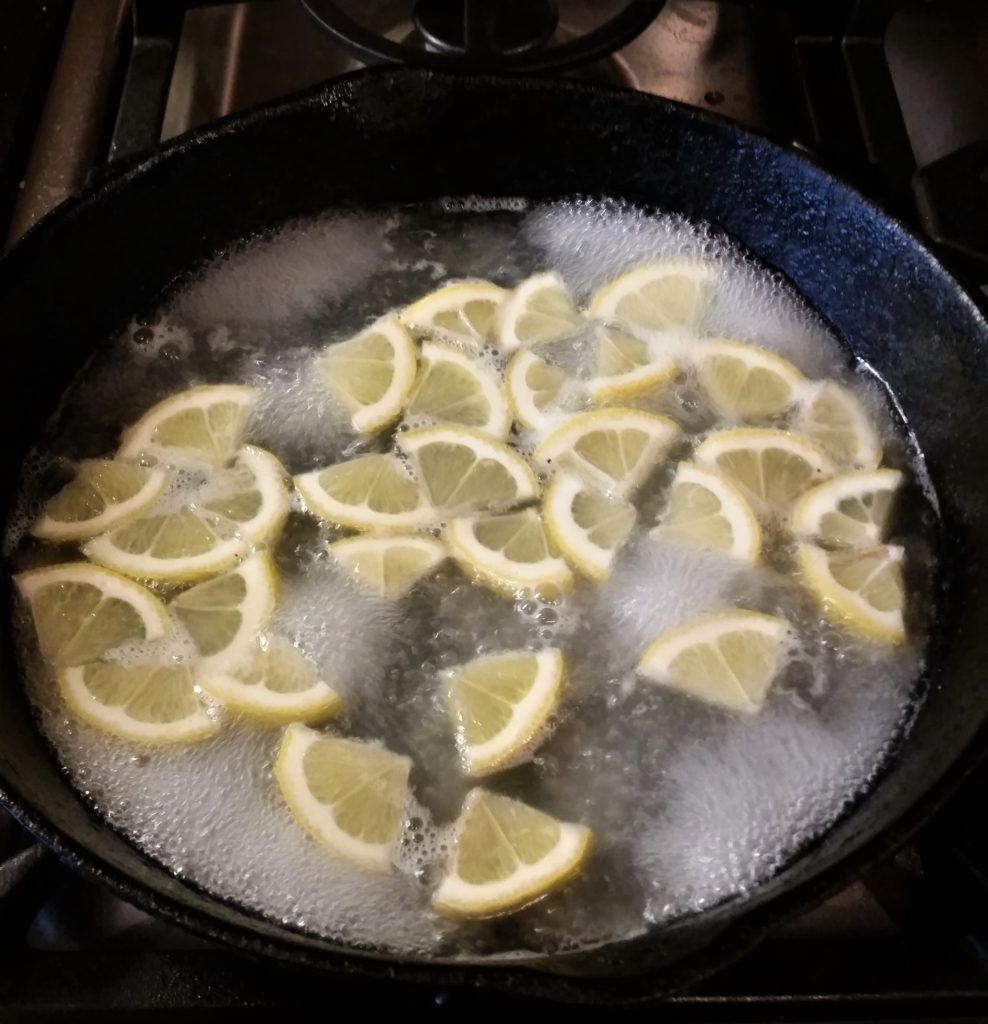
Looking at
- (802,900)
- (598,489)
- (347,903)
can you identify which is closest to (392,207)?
(598,489)

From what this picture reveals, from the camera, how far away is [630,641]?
1276mm

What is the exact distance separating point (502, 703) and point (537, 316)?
617mm

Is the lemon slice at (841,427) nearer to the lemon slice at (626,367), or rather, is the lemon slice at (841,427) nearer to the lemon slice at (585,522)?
the lemon slice at (626,367)

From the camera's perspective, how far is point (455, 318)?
60.4 inches

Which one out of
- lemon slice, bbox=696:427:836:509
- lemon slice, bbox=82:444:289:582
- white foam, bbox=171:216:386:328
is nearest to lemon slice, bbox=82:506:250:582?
lemon slice, bbox=82:444:289:582

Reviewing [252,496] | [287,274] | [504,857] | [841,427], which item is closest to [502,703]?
[504,857]

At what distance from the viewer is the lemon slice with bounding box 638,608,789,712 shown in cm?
122

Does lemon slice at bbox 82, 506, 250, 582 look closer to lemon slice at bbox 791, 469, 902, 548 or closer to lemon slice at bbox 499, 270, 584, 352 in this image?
lemon slice at bbox 499, 270, 584, 352

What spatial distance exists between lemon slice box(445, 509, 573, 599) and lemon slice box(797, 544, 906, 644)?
0.31m

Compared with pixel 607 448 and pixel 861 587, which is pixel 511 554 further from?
pixel 861 587

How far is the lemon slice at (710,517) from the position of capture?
132 cm

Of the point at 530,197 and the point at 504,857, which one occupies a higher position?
the point at 530,197

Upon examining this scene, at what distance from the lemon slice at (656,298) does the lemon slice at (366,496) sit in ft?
1.38

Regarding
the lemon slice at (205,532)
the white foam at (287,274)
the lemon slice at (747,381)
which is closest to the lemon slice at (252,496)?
the lemon slice at (205,532)
